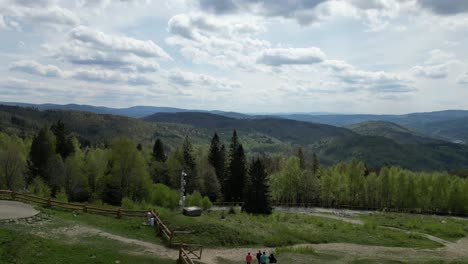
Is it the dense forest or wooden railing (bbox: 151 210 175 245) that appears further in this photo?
the dense forest

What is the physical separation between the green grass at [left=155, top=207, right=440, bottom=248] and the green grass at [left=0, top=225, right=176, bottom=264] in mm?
5951

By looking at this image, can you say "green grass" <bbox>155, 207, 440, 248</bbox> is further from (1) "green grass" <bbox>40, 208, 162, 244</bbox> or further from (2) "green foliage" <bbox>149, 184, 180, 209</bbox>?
(2) "green foliage" <bbox>149, 184, 180, 209</bbox>

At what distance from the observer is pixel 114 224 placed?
112ft

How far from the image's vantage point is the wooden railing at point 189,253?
2672cm

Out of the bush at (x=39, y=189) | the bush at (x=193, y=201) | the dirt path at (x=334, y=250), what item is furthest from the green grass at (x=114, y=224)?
the bush at (x=39, y=189)

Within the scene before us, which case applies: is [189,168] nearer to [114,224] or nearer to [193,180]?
[193,180]

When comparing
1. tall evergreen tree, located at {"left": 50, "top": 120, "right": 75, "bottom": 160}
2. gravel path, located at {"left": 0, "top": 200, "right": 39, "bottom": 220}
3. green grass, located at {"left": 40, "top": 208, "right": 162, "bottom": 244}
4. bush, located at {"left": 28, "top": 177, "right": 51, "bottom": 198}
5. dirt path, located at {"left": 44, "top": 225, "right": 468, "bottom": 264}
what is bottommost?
bush, located at {"left": 28, "top": 177, "right": 51, "bottom": 198}

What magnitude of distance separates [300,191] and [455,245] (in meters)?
60.9

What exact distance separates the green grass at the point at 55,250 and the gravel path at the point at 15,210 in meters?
2.80

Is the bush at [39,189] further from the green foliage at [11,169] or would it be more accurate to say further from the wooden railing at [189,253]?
the wooden railing at [189,253]

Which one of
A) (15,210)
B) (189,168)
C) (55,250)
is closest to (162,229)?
(55,250)

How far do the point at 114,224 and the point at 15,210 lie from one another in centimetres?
807

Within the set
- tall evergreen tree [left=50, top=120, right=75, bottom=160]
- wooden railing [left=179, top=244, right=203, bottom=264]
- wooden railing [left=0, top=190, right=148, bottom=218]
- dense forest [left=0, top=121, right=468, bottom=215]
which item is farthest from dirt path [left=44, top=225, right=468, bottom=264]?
tall evergreen tree [left=50, top=120, right=75, bottom=160]

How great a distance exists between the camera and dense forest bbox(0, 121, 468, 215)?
69750mm
